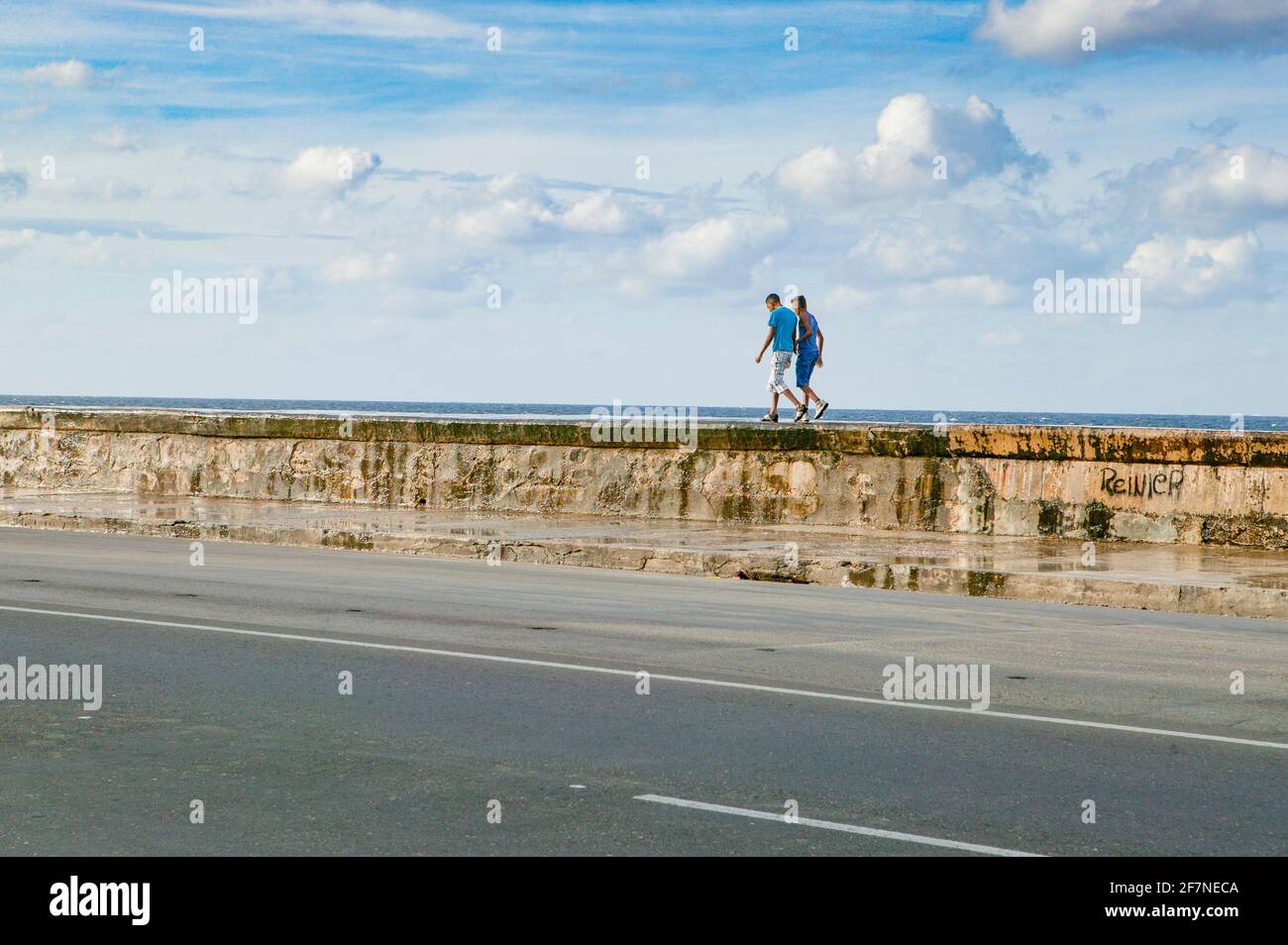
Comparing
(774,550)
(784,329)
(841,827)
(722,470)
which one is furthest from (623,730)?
(784,329)

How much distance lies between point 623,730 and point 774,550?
7414 millimetres

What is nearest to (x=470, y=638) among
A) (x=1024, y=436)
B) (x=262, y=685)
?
(x=262, y=685)

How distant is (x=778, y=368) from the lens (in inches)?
774

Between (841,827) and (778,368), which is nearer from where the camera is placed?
(841,827)

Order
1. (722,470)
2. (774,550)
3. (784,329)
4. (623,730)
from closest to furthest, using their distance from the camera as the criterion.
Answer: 1. (623,730)
2. (774,550)
3. (722,470)
4. (784,329)

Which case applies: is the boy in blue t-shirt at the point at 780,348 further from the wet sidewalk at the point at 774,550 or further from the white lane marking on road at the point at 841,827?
the white lane marking on road at the point at 841,827

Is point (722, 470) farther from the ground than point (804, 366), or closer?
closer

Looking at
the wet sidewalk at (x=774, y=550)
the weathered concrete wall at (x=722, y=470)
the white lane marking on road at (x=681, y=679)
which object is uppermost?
the weathered concrete wall at (x=722, y=470)

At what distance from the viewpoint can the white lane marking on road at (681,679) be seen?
726 centimetres

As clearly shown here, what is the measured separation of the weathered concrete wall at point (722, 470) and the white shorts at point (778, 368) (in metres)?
2.57

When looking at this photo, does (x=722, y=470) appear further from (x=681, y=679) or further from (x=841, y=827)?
(x=841, y=827)

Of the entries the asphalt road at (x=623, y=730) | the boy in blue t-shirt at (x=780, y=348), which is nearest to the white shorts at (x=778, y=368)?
the boy in blue t-shirt at (x=780, y=348)

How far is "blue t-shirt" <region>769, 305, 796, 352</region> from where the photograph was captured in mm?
19625
